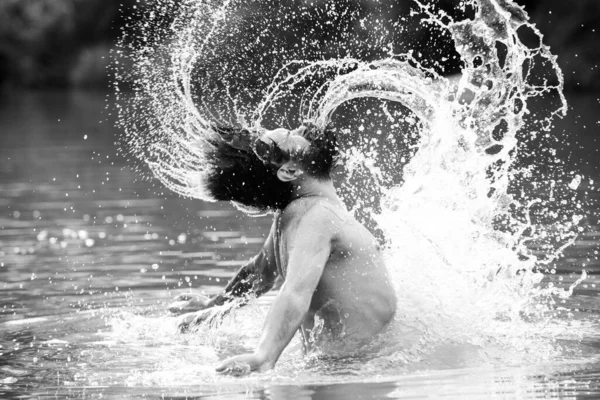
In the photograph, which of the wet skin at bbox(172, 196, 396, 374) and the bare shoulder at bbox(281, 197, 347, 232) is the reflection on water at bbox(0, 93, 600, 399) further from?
the bare shoulder at bbox(281, 197, 347, 232)

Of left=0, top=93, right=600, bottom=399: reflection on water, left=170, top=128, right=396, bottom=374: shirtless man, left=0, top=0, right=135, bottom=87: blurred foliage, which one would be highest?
left=170, top=128, right=396, bottom=374: shirtless man

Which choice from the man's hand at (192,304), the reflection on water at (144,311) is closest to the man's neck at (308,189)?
the reflection on water at (144,311)

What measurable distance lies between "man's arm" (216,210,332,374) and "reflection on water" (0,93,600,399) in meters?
0.22

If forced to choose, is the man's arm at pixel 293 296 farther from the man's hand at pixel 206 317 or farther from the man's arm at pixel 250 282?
the man's hand at pixel 206 317

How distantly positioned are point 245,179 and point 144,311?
2.28 meters

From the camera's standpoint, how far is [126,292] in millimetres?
8727

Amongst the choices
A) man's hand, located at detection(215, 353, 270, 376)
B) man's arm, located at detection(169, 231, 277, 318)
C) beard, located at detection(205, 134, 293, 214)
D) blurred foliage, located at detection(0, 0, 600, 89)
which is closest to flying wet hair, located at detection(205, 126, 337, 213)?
beard, located at detection(205, 134, 293, 214)

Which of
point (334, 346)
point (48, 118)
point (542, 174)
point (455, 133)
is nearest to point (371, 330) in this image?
point (334, 346)

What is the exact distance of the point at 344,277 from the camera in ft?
19.3

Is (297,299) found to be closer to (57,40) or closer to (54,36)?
(57,40)

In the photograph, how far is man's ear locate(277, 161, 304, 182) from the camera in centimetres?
596

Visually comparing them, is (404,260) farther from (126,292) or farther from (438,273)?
(126,292)

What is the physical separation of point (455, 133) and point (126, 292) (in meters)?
2.98

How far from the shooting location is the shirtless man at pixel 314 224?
229 inches
